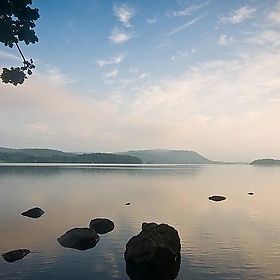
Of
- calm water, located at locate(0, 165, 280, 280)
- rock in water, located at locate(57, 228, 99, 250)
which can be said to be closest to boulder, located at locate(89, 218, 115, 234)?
calm water, located at locate(0, 165, 280, 280)

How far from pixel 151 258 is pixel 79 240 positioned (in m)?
8.62

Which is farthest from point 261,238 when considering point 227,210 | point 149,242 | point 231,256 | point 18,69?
point 18,69

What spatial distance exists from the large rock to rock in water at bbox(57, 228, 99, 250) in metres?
5.75

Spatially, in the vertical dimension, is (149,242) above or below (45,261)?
above

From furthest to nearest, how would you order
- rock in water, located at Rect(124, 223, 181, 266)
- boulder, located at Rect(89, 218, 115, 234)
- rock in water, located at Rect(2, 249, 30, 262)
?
boulder, located at Rect(89, 218, 115, 234), rock in water, located at Rect(2, 249, 30, 262), rock in water, located at Rect(124, 223, 181, 266)

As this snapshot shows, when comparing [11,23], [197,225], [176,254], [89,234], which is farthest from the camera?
[197,225]

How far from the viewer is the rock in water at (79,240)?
29.9 m

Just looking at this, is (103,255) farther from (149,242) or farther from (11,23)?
(11,23)

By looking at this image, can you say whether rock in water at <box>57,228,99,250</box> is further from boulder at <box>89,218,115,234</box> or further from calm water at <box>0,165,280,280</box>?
boulder at <box>89,218,115,234</box>

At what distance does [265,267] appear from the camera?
83.5 ft

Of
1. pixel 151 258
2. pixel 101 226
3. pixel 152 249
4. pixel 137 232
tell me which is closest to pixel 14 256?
pixel 151 258

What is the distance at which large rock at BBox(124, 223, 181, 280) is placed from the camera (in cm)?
2418

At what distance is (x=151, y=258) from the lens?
2442 centimetres

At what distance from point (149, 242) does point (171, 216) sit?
2623 cm
